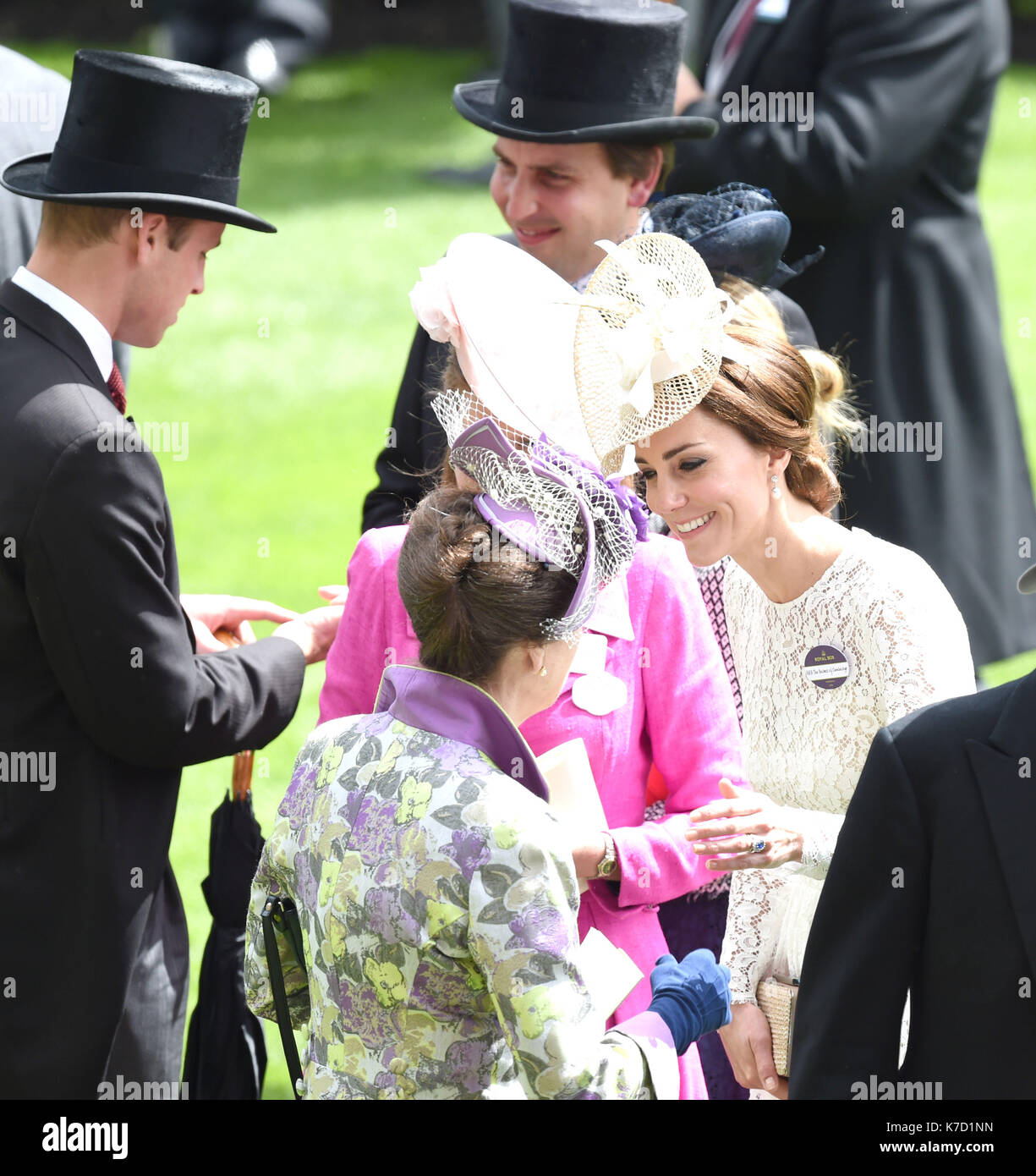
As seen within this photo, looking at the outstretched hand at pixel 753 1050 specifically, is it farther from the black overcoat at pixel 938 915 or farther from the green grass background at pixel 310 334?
the green grass background at pixel 310 334

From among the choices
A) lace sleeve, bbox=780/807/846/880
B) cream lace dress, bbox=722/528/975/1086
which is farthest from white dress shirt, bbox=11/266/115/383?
lace sleeve, bbox=780/807/846/880

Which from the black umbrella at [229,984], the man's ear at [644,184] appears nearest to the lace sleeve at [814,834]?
the black umbrella at [229,984]

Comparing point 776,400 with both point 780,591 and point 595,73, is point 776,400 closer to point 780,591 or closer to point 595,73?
point 780,591

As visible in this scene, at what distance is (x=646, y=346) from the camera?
3.04m

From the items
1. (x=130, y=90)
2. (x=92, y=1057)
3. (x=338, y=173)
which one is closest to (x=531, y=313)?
(x=130, y=90)

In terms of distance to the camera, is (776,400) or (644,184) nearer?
(776,400)

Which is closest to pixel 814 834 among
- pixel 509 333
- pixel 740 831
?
pixel 740 831

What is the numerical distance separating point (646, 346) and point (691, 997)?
1151 millimetres

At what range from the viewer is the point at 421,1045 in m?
2.39

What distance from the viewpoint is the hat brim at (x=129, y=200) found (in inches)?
123

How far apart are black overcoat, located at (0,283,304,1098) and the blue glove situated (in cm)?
103

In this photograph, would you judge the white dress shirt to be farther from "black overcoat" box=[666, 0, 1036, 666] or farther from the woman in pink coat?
"black overcoat" box=[666, 0, 1036, 666]

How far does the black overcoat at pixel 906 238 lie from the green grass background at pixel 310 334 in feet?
3.82

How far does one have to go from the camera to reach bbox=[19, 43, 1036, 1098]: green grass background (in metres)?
9.05
